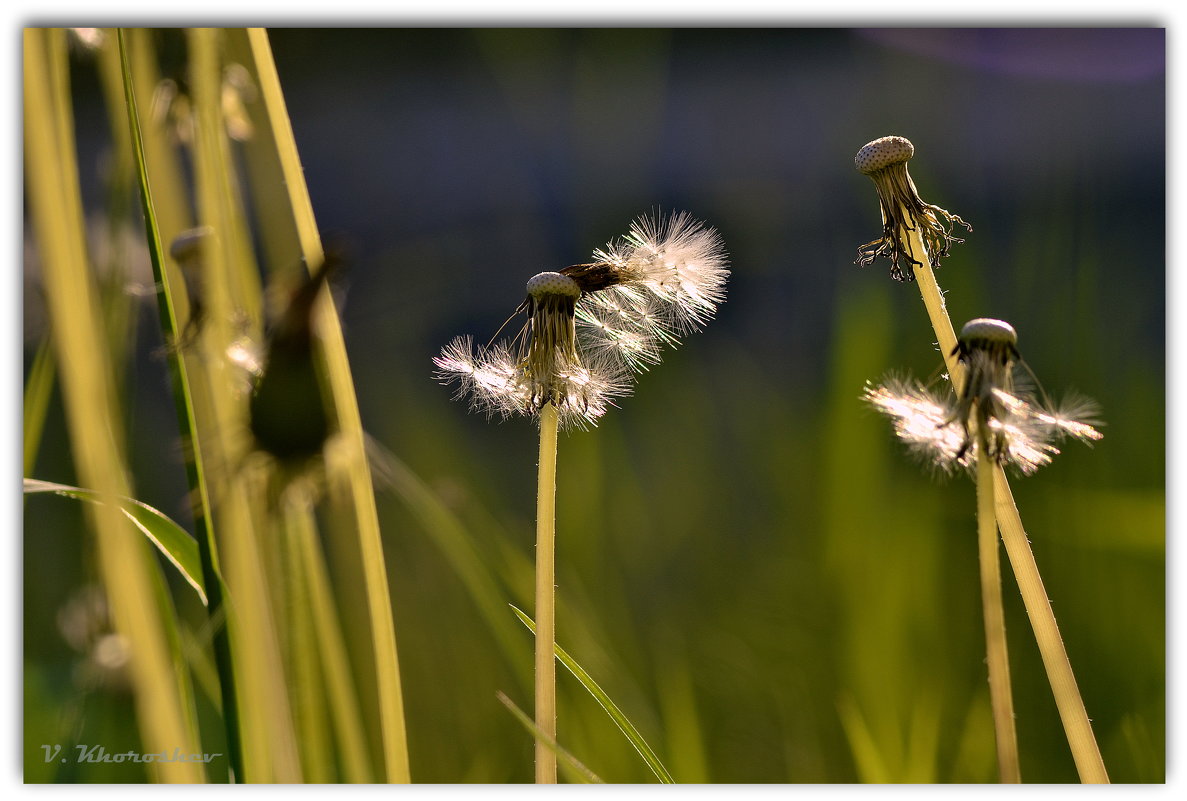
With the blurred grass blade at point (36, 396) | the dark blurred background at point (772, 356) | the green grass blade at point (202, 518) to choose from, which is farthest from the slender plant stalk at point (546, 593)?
the blurred grass blade at point (36, 396)

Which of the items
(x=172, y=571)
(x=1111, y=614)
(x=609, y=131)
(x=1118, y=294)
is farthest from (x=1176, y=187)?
(x=172, y=571)

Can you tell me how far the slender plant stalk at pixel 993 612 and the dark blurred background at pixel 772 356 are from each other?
1.19 ft

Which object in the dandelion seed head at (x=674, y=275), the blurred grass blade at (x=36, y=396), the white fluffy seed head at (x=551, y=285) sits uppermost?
the blurred grass blade at (x=36, y=396)

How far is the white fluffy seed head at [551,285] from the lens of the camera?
406 millimetres

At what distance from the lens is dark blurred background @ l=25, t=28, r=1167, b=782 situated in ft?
2.45

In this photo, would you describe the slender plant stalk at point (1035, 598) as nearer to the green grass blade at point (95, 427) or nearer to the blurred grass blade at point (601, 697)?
the blurred grass blade at point (601, 697)

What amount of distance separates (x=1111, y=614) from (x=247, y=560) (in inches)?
26.8

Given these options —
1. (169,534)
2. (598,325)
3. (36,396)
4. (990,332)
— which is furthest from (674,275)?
(36,396)

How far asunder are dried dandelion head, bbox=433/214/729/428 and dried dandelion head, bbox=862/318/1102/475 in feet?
0.40

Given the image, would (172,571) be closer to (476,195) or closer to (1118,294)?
(476,195)

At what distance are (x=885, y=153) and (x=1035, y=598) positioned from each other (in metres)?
0.21

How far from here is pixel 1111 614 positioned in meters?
0.74

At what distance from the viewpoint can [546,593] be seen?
387 millimetres

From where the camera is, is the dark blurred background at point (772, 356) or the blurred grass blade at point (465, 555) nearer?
the blurred grass blade at point (465, 555)
